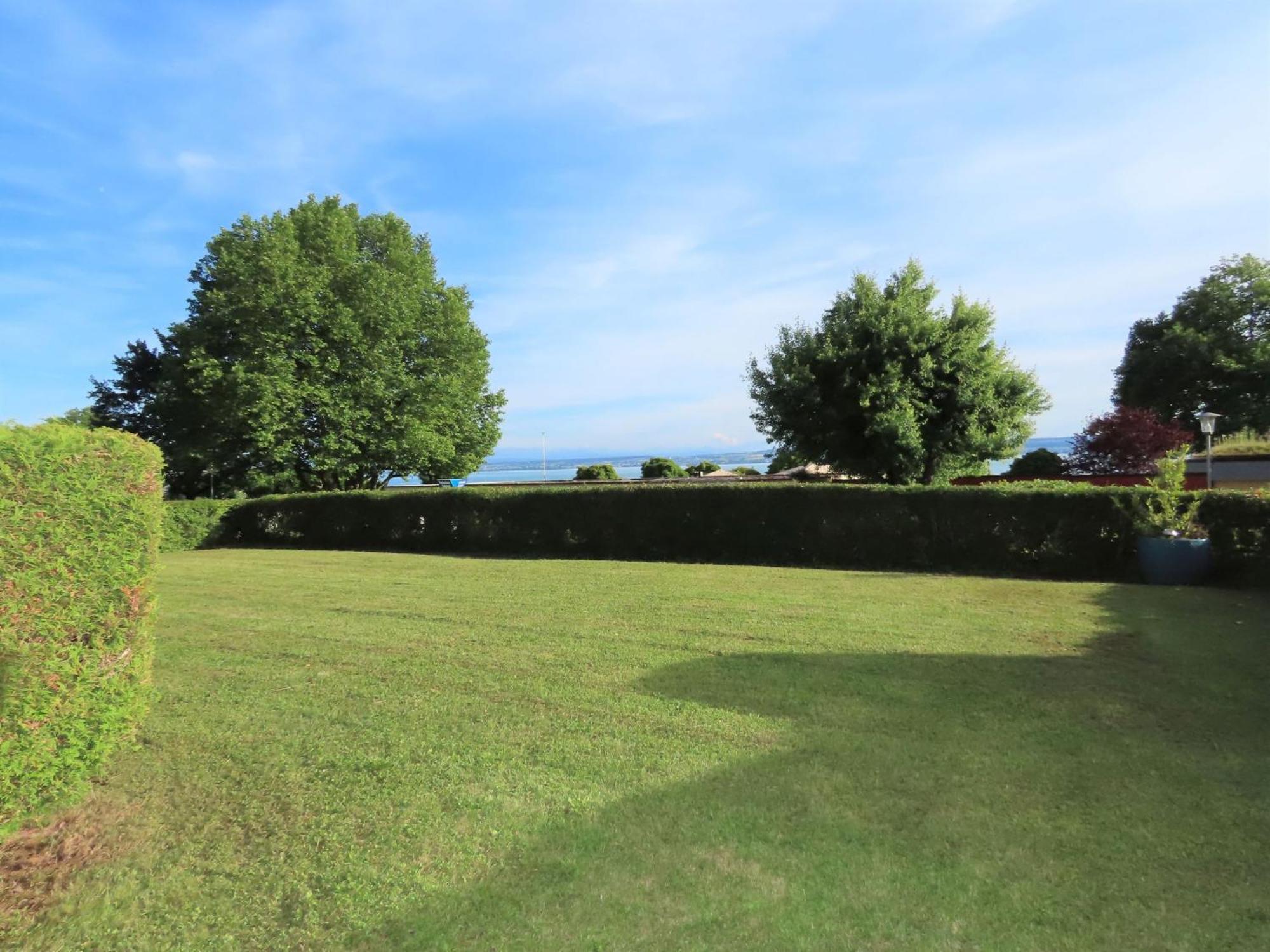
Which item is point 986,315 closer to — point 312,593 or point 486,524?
point 486,524

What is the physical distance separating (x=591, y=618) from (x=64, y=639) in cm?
491

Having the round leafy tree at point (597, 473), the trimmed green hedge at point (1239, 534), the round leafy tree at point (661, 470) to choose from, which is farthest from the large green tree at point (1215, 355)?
the trimmed green hedge at point (1239, 534)

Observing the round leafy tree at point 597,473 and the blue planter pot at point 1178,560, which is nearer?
the blue planter pot at point 1178,560

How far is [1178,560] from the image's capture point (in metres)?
9.52

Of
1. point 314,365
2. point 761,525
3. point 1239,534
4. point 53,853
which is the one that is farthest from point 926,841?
point 314,365

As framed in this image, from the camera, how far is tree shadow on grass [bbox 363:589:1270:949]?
7.87ft

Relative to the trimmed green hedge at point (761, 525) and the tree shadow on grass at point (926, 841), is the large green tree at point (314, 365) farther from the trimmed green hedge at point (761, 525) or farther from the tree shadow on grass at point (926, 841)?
the tree shadow on grass at point (926, 841)

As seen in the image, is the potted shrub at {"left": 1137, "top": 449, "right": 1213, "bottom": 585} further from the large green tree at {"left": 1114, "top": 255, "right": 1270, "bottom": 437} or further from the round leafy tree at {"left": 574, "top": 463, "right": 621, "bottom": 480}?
the large green tree at {"left": 1114, "top": 255, "right": 1270, "bottom": 437}

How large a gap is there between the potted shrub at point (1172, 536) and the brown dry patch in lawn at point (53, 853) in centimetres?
1176

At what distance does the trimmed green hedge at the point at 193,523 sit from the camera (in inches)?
695

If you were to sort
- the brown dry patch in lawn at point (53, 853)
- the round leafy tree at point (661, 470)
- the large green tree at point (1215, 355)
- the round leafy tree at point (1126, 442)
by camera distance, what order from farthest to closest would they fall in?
the round leafy tree at point (661, 470) → the large green tree at point (1215, 355) → the round leafy tree at point (1126, 442) → the brown dry patch in lawn at point (53, 853)

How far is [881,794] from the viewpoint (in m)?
3.35

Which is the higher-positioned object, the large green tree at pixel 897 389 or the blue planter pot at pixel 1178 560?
the large green tree at pixel 897 389

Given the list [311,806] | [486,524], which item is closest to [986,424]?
[486,524]
